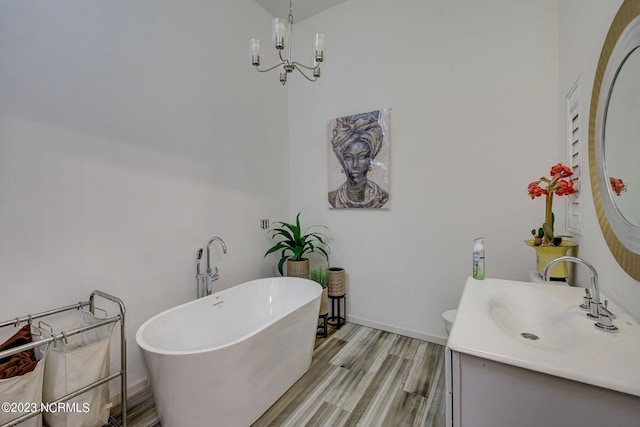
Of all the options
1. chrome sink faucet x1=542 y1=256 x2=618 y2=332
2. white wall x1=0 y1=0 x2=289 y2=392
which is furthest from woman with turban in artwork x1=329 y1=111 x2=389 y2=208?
chrome sink faucet x1=542 y1=256 x2=618 y2=332

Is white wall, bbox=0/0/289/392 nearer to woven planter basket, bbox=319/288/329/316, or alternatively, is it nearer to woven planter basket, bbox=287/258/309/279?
woven planter basket, bbox=287/258/309/279

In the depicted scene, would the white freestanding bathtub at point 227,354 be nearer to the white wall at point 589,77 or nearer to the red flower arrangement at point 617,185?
the white wall at point 589,77

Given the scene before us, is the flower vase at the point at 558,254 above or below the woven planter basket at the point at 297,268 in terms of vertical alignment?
above

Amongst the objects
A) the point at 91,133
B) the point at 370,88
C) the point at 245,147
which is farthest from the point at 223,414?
the point at 370,88

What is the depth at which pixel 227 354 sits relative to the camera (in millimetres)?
1343

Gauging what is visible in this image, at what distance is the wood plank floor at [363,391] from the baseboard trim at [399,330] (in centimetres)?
5

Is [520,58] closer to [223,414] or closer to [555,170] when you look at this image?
[555,170]

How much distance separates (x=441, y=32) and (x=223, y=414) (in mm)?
3287

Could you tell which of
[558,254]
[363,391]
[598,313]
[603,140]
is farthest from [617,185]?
[363,391]

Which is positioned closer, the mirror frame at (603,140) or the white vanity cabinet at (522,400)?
the white vanity cabinet at (522,400)

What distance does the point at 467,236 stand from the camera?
225 centimetres

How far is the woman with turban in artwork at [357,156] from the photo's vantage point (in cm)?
264

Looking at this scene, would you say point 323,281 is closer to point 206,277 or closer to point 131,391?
point 206,277

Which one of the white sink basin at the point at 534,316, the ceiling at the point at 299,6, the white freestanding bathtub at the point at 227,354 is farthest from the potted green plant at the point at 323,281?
the ceiling at the point at 299,6
